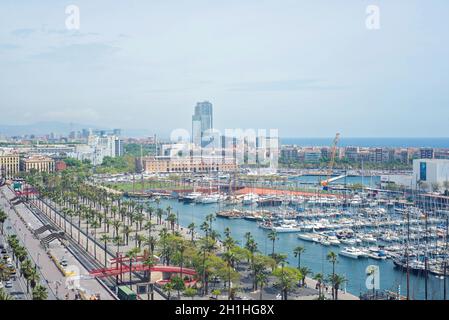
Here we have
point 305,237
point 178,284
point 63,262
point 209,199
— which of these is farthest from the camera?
point 209,199

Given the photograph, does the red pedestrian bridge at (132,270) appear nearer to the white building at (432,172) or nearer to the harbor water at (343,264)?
the harbor water at (343,264)

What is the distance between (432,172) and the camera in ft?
39.0

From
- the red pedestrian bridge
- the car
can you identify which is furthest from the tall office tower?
the red pedestrian bridge

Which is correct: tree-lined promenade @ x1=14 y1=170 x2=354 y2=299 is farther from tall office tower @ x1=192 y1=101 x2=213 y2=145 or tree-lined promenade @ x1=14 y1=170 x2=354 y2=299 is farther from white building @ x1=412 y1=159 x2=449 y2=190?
tall office tower @ x1=192 y1=101 x2=213 y2=145

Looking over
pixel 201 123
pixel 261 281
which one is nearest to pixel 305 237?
pixel 261 281

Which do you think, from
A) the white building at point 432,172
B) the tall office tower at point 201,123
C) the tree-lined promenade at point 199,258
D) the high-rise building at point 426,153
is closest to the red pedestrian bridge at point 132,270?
the tree-lined promenade at point 199,258

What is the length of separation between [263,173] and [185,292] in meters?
13.0

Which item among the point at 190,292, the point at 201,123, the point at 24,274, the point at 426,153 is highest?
the point at 201,123

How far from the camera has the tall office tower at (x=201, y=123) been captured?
15502 millimetres

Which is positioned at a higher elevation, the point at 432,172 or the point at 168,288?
the point at 432,172

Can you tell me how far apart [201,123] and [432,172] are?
739 cm

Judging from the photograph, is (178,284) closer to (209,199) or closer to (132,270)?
(132,270)

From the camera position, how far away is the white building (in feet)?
38.4
